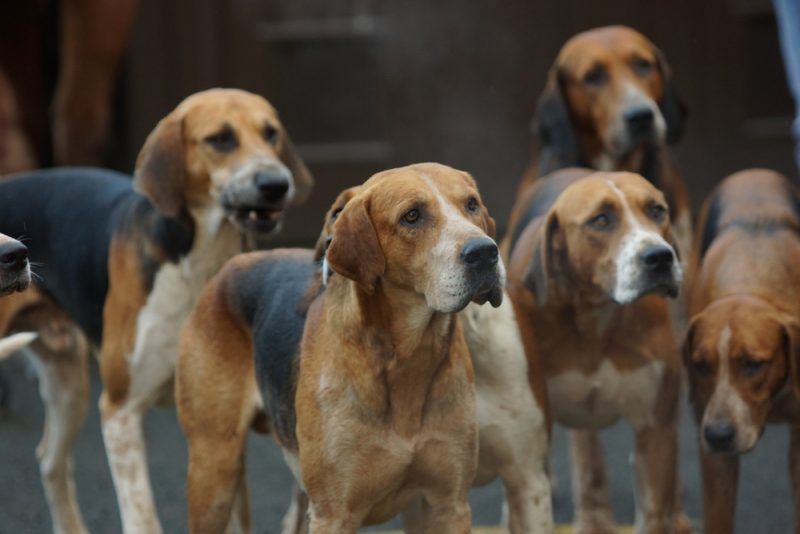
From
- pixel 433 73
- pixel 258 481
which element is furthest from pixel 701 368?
pixel 433 73

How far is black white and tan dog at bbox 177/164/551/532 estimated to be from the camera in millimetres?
4336

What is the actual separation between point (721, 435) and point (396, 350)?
1304mm

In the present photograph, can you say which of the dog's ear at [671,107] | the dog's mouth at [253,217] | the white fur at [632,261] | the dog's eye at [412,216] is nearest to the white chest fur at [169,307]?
the dog's mouth at [253,217]

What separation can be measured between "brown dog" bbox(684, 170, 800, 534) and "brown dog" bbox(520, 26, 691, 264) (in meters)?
0.54

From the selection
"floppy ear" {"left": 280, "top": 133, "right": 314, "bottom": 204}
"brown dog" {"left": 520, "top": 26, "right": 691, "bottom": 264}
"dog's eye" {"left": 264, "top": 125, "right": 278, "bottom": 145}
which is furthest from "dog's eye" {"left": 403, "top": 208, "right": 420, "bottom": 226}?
"brown dog" {"left": 520, "top": 26, "right": 691, "bottom": 264}

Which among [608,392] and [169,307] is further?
[169,307]

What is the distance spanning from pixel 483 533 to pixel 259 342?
1870 millimetres

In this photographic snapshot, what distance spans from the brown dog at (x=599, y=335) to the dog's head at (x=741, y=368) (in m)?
0.15

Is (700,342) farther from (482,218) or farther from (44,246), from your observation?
(44,246)

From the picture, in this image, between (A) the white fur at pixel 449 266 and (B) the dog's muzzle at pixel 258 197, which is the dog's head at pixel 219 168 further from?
(A) the white fur at pixel 449 266

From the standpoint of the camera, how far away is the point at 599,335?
5.55m

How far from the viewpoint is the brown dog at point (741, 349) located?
5340 mm

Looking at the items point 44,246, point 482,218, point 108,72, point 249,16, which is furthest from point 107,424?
point 249,16

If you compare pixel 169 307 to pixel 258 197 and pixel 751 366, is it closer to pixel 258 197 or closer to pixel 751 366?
pixel 258 197
